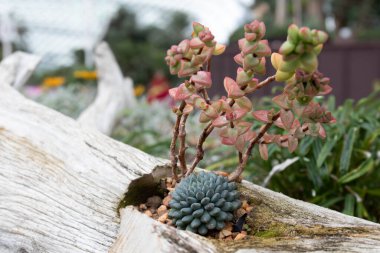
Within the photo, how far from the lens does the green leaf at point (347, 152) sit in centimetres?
200

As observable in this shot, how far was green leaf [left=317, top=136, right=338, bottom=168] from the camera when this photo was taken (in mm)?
1916

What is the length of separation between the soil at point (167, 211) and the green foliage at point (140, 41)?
40.5 feet

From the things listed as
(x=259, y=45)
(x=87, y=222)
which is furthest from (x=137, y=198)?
(x=259, y=45)

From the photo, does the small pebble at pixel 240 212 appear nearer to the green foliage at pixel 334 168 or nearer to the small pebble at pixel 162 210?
the small pebble at pixel 162 210

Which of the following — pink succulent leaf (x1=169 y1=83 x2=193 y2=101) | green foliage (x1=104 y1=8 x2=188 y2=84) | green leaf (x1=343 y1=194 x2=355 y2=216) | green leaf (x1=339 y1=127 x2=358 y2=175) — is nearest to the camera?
pink succulent leaf (x1=169 y1=83 x2=193 y2=101)

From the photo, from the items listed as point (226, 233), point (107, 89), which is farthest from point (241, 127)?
point (107, 89)

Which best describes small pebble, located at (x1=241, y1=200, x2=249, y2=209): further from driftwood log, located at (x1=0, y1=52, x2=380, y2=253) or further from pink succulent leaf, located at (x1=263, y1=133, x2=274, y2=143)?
pink succulent leaf, located at (x1=263, y1=133, x2=274, y2=143)

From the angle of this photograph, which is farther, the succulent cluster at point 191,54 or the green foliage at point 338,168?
the green foliage at point 338,168

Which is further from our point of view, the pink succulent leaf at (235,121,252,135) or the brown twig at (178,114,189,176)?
the brown twig at (178,114,189,176)

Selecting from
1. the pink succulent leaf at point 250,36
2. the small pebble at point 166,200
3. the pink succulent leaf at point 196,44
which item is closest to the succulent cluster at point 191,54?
the pink succulent leaf at point 196,44

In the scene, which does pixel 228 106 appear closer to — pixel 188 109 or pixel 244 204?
pixel 188 109

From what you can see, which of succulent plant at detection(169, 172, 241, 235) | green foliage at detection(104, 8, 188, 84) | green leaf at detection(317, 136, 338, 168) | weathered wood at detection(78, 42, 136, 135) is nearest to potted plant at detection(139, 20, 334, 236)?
succulent plant at detection(169, 172, 241, 235)

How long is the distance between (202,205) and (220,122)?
0.19 m

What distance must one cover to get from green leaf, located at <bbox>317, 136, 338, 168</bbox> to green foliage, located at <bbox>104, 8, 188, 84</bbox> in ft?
38.7
